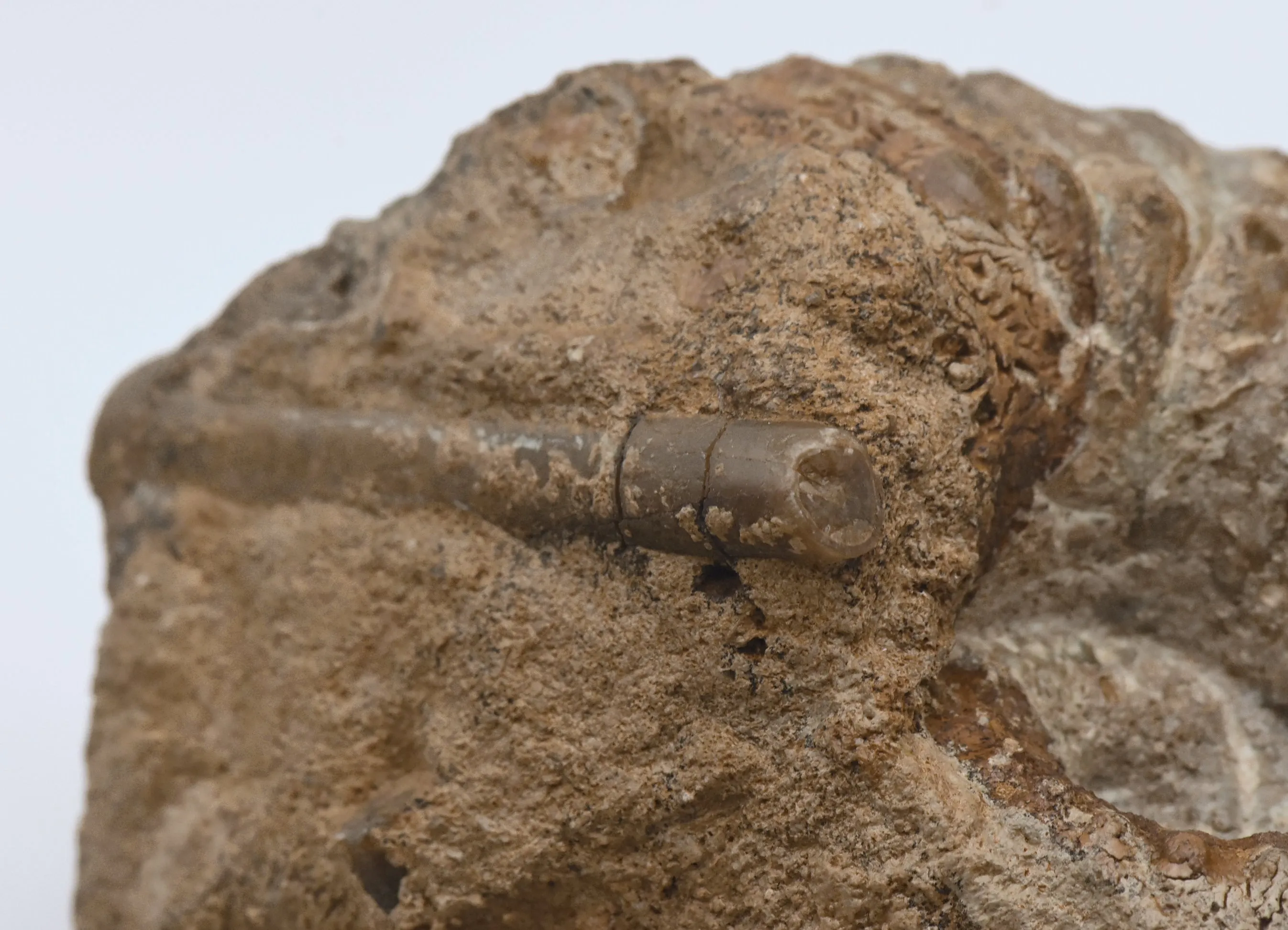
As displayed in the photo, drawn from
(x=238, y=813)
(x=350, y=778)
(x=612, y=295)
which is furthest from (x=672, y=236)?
(x=238, y=813)

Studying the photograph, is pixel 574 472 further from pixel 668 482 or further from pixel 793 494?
pixel 793 494

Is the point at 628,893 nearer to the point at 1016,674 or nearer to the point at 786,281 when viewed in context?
the point at 1016,674

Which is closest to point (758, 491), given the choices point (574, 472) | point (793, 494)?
point (793, 494)

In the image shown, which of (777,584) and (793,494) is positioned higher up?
(793,494)

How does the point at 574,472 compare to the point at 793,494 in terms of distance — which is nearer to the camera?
the point at 793,494
